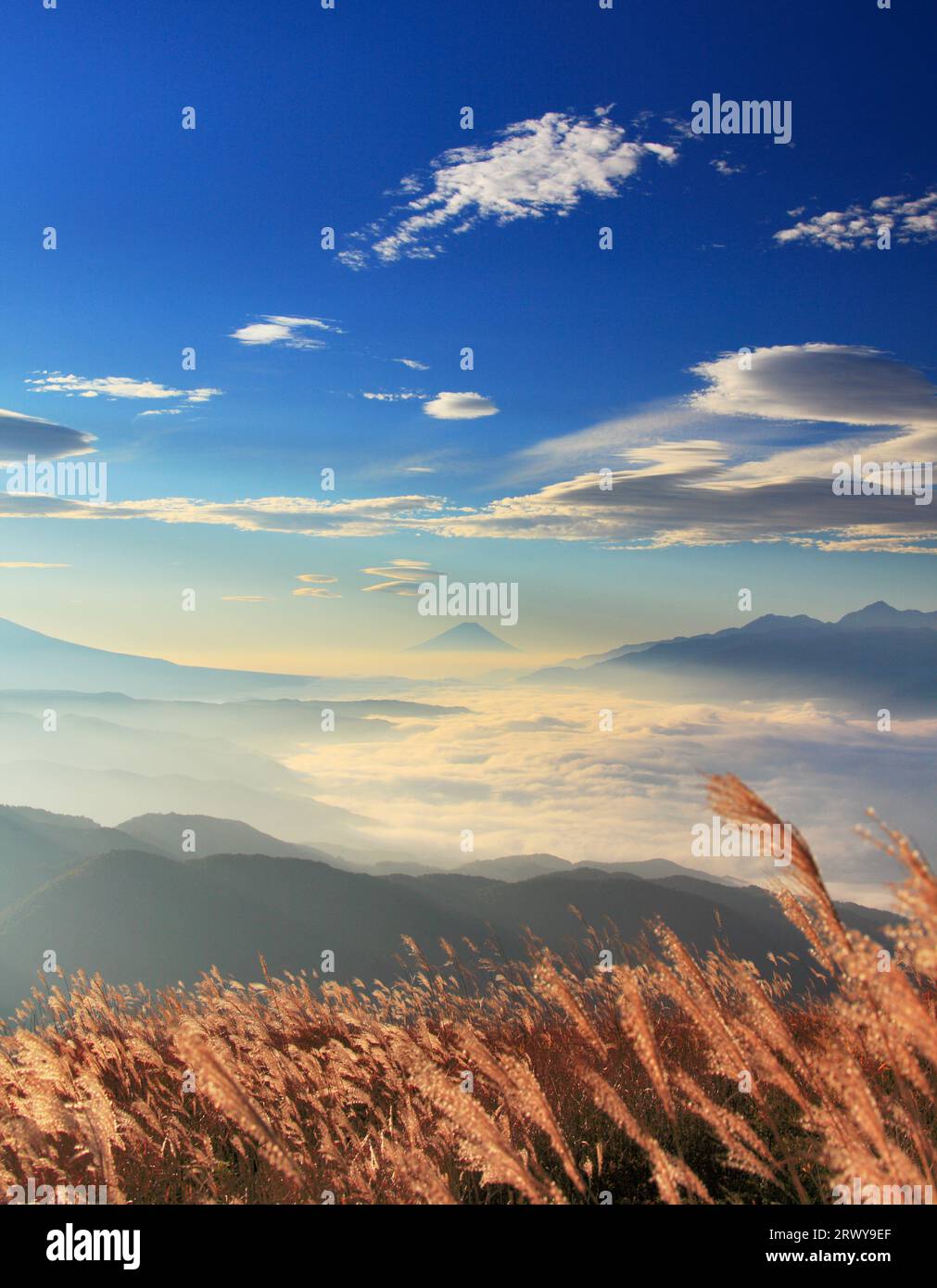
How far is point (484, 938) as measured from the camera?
8.84 m

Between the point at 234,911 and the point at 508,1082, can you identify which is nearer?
the point at 508,1082

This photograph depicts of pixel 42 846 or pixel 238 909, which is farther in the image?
pixel 42 846

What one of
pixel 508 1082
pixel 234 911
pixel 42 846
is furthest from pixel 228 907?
pixel 508 1082

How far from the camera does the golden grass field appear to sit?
276 cm

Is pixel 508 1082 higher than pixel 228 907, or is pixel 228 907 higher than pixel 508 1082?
pixel 508 1082

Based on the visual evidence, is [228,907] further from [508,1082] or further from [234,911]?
[508,1082]

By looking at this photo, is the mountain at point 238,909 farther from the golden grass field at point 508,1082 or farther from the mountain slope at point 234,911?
the golden grass field at point 508,1082

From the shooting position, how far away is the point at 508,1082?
359cm

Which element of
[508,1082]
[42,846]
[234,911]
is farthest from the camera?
[42,846]

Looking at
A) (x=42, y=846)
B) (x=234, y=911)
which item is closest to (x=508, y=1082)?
(x=234, y=911)

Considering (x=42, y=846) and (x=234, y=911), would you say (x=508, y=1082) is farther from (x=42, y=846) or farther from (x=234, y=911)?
(x=42, y=846)

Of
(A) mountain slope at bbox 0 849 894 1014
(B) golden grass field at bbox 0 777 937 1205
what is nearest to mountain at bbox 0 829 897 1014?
(A) mountain slope at bbox 0 849 894 1014

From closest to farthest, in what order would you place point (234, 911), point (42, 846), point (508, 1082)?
point (508, 1082), point (234, 911), point (42, 846)
